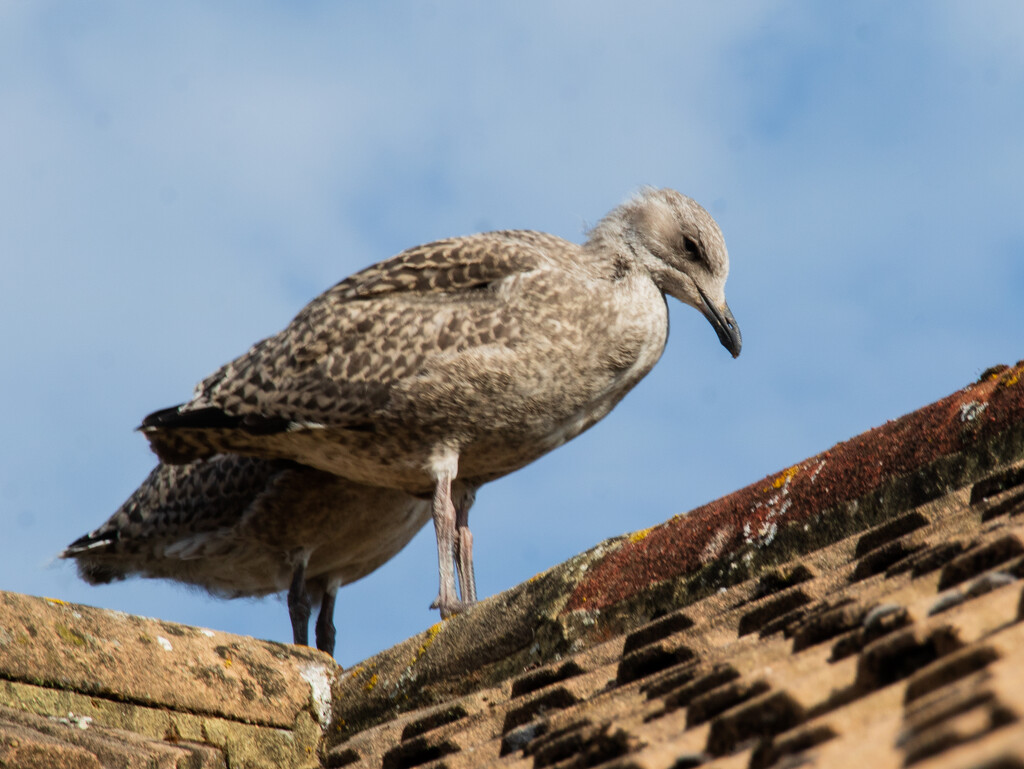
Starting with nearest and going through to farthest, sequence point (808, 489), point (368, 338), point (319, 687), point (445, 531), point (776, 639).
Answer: point (776, 639) → point (808, 489) → point (319, 687) → point (445, 531) → point (368, 338)

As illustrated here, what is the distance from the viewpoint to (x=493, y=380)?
6.92 meters

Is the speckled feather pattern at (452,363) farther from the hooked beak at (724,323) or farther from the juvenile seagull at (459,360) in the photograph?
the hooked beak at (724,323)

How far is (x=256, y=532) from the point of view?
8.51 meters

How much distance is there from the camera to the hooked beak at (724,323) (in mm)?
7621

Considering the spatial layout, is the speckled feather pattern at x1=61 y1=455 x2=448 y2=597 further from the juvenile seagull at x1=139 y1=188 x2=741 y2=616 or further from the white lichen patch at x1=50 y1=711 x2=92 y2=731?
the white lichen patch at x1=50 y1=711 x2=92 y2=731

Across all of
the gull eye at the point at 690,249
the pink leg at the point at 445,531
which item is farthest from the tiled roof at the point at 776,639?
the gull eye at the point at 690,249

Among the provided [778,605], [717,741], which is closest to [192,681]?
[778,605]

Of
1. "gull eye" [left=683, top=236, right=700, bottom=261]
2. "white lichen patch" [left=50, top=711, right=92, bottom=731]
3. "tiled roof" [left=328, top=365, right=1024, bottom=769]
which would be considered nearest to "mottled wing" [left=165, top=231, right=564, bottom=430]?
"gull eye" [left=683, top=236, right=700, bottom=261]

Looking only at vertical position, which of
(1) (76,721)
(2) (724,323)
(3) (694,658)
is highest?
(2) (724,323)

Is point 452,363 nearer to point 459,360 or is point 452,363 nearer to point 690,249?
point 459,360

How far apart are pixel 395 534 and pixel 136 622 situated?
428 centimetres

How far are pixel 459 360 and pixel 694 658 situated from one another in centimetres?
394

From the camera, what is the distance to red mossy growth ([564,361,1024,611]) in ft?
12.3

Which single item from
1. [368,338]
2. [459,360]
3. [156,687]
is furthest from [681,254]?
[156,687]
